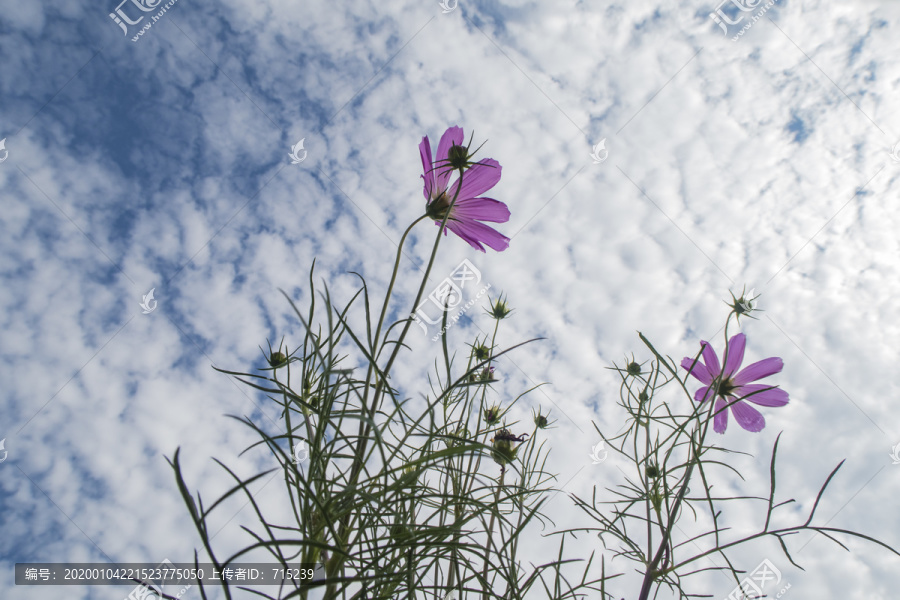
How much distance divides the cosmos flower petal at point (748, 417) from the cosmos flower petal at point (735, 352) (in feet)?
0.30

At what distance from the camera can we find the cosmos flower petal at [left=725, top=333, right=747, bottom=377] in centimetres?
77

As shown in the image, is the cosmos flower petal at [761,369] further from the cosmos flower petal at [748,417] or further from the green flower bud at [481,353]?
the green flower bud at [481,353]

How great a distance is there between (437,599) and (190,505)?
26 centimetres

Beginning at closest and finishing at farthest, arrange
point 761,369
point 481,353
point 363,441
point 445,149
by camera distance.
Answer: point 363,441, point 445,149, point 761,369, point 481,353

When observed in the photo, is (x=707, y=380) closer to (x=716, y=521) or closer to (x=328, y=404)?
(x=716, y=521)

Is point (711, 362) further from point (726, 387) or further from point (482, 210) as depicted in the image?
point (482, 210)

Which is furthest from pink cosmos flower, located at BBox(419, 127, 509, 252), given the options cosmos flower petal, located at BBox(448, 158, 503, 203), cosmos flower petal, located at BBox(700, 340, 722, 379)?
cosmos flower petal, located at BBox(700, 340, 722, 379)

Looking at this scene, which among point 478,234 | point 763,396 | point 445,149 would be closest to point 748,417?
point 763,396

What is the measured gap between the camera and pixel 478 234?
647mm

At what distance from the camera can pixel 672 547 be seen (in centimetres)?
53

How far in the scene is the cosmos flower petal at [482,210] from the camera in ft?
2.08

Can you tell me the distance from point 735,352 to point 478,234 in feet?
1.69

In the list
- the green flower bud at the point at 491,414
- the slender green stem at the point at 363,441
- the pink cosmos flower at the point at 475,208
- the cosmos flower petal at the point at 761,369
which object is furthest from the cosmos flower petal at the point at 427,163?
the cosmos flower petal at the point at 761,369

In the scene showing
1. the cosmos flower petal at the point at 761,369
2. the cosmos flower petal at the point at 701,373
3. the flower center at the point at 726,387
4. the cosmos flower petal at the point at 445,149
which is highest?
the cosmos flower petal at the point at 445,149
